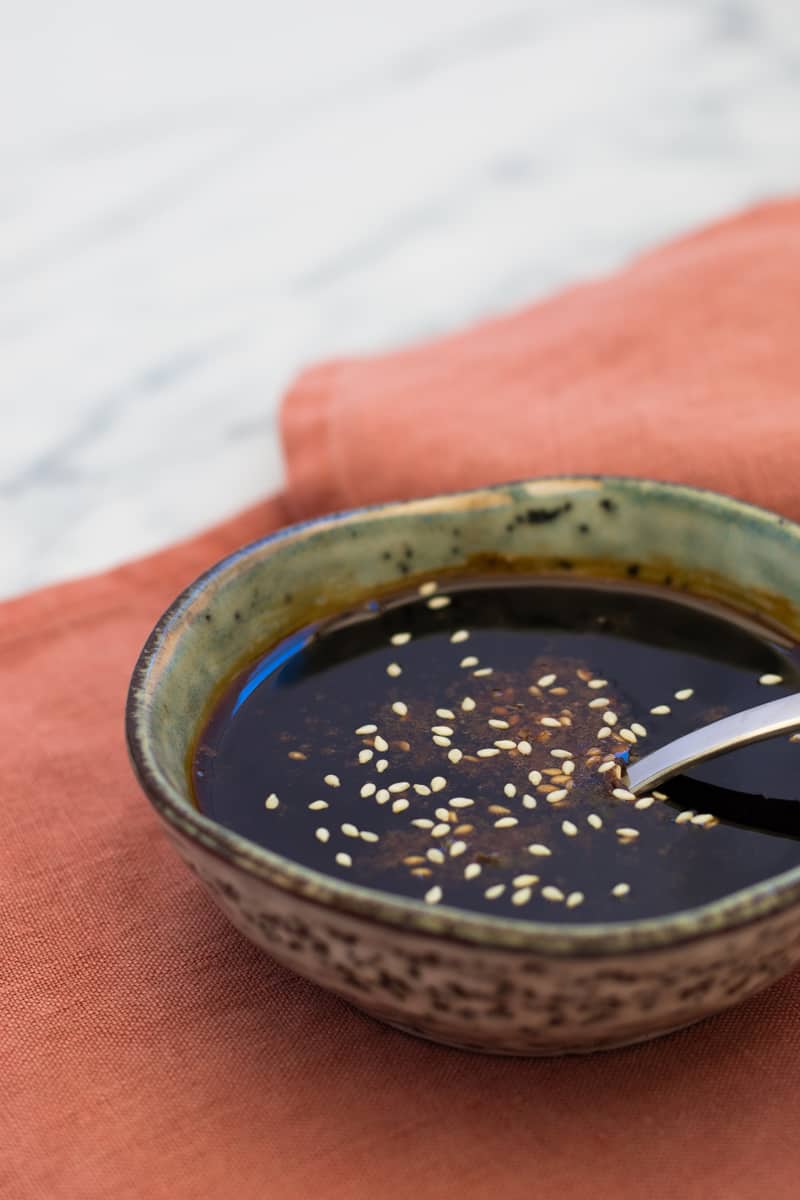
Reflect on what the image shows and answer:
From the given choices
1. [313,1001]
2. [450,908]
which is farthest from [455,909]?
[313,1001]

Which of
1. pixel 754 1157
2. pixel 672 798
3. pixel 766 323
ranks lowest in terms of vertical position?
pixel 754 1157

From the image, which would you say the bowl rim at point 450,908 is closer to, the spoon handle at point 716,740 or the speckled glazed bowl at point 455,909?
the speckled glazed bowl at point 455,909

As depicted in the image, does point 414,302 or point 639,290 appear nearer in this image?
point 639,290

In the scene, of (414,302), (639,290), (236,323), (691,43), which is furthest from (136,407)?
(691,43)

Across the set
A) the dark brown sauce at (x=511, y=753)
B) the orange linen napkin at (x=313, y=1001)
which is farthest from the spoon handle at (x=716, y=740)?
the orange linen napkin at (x=313, y=1001)

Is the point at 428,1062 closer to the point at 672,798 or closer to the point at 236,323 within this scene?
the point at 672,798

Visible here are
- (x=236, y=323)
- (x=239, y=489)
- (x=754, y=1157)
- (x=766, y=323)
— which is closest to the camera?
(x=754, y=1157)

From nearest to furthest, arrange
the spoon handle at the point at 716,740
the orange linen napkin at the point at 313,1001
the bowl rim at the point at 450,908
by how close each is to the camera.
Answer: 1. the bowl rim at the point at 450,908
2. the orange linen napkin at the point at 313,1001
3. the spoon handle at the point at 716,740
